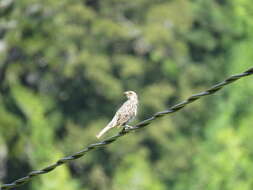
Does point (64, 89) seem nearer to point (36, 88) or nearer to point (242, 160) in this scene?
point (36, 88)

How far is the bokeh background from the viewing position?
126 ft

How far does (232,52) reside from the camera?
161ft

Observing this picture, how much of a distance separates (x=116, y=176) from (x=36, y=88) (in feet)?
11.6

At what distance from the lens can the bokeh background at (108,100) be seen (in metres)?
38.3

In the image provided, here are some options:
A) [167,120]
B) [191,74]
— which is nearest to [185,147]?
[167,120]

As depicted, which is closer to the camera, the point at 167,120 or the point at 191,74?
the point at 167,120

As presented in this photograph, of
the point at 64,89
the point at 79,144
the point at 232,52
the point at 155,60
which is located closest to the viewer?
the point at 79,144

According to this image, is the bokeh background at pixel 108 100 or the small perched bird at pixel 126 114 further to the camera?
the bokeh background at pixel 108 100

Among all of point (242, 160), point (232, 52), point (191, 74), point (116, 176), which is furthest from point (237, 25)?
point (116, 176)

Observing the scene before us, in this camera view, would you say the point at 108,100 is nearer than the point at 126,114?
No

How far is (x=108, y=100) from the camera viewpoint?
134 ft

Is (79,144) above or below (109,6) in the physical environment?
below

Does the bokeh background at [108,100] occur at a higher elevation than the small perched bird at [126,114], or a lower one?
lower

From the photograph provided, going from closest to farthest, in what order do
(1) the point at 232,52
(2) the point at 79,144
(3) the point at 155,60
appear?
(2) the point at 79,144, (3) the point at 155,60, (1) the point at 232,52
